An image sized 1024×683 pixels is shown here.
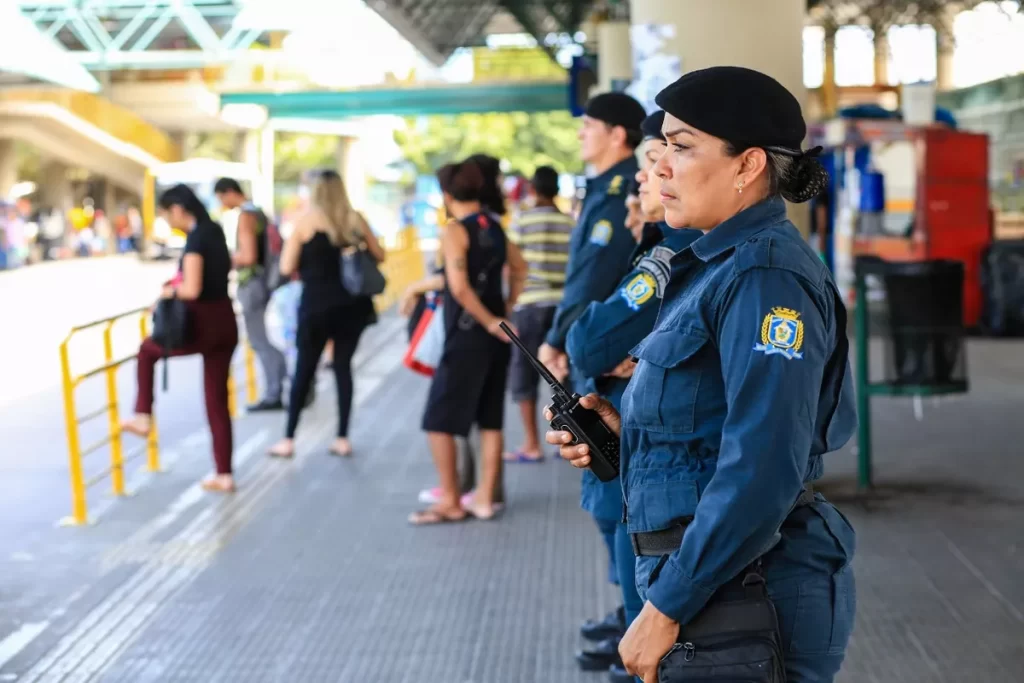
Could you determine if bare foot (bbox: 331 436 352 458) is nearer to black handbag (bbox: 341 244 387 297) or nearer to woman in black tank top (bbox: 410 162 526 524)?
black handbag (bbox: 341 244 387 297)

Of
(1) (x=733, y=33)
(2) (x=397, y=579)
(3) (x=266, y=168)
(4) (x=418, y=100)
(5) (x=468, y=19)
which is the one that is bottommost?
(2) (x=397, y=579)

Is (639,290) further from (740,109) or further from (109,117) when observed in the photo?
(109,117)

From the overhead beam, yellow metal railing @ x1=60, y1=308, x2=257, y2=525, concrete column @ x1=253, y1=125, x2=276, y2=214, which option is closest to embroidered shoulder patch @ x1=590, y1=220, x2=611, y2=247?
yellow metal railing @ x1=60, y1=308, x2=257, y2=525

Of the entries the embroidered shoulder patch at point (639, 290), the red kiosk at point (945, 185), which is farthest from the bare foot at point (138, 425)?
the red kiosk at point (945, 185)

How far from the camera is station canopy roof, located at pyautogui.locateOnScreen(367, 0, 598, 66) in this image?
65.7ft

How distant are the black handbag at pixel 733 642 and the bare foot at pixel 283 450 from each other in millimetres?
6668

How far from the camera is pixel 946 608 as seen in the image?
5.40 meters

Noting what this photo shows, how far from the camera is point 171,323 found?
7367 millimetres

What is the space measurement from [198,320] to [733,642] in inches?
226

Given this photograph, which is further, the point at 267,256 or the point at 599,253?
the point at 267,256

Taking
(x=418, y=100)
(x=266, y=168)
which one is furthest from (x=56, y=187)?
(x=418, y=100)

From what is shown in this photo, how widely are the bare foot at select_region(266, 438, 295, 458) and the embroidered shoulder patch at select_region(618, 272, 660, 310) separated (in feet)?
17.6

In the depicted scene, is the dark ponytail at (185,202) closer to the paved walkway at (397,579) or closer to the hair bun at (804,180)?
the paved walkway at (397,579)

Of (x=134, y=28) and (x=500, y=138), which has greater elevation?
(x=134, y=28)
